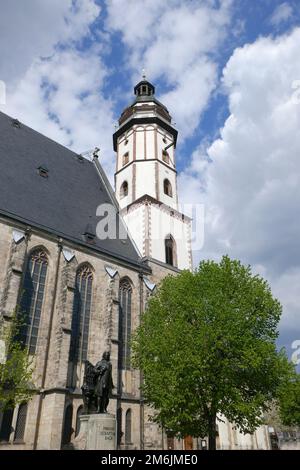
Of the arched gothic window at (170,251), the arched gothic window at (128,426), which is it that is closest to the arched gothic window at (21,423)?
the arched gothic window at (128,426)

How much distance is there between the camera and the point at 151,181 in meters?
31.7

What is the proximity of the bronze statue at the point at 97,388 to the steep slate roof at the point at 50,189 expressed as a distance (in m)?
10.6

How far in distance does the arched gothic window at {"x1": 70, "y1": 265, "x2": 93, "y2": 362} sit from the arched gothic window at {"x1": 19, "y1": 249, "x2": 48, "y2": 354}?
2178mm

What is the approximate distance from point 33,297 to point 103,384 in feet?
28.0

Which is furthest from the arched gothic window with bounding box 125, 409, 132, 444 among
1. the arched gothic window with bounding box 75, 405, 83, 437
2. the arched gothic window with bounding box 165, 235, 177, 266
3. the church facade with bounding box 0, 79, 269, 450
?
the arched gothic window with bounding box 165, 235, 177, 266

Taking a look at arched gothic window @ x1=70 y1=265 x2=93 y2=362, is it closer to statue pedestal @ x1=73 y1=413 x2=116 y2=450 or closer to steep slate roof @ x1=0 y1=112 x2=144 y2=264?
steep slate roof @ x1=0 y1=112 x2=144 y2=264

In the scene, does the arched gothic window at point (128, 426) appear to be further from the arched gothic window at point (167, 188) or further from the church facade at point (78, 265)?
the arched gothic window at point (167, 188)

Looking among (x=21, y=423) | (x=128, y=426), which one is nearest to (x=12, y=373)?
(x=21, y=423)

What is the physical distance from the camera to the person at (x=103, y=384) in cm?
1228

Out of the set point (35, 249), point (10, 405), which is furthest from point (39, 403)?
point (35, 249)

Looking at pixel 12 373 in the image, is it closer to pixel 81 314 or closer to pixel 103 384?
pixel 103 384

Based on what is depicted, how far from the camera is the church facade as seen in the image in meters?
18.0

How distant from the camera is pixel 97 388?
12.4m
